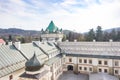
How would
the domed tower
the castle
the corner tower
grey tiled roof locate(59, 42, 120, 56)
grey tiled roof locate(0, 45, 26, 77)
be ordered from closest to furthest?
the domed tower
grey tiled roof locate(0, 45, 26, 77)
the castle
grey tiled roof locate(59, 42, 120, 56)
the corner tower

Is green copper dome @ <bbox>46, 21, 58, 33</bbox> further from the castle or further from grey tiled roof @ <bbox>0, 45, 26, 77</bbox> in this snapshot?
grey tiled roof @ <bbox>0, 45, 26, 77</bbox>

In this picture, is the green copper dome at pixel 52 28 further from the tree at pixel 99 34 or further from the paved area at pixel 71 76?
the tree at pixel 99 34

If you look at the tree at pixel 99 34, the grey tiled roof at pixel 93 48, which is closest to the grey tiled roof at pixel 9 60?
the grey tiled roof at pixel 93 48

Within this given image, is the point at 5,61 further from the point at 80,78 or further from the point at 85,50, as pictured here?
the point at 85,50

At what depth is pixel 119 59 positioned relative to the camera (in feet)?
113

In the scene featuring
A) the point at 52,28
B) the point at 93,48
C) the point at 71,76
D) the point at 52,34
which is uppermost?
the point at 52,28

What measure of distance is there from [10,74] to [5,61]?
207 centimetres

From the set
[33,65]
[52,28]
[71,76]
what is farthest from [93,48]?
[33,65]

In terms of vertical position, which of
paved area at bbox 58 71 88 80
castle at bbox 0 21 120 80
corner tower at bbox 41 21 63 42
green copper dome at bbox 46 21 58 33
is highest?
green copper dome at bbox 46 21 58 33

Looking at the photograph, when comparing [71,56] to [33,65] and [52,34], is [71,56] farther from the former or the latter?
[33,65]

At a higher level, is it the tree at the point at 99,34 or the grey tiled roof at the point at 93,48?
the tree at the point at 99,34

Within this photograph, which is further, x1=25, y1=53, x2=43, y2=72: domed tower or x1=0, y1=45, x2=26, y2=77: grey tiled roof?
x1=0, y1=45, x2=26, y2=77: grey tiled roof

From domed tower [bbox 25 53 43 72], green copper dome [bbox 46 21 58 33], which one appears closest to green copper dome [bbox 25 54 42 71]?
domed tower [bbox 25 53 43 72]

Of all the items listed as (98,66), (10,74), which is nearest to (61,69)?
(98,66)
